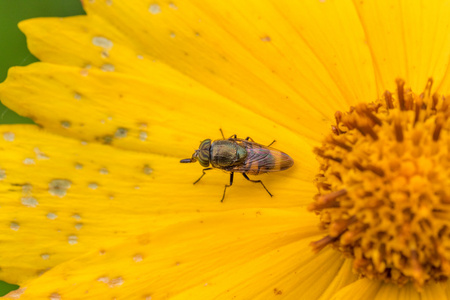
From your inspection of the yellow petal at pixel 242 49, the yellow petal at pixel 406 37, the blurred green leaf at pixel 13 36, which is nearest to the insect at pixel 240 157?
the yellow petal at pixel 242 49

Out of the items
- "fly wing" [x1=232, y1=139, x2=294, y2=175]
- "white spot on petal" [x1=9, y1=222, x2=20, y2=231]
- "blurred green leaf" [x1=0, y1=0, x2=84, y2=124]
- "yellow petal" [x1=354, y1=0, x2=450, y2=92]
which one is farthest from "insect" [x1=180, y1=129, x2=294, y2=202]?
"blurred green leaf" [x1=0, y1=0, x2=84, y2=124]

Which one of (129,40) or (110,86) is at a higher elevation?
(129,40)

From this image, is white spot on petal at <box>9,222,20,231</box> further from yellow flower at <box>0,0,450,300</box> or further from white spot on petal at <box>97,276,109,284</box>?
white spot on petal at <box>97,276,109,284</box>

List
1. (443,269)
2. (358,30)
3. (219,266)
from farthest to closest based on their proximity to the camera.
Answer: (358,30), (219,266), (443,269)

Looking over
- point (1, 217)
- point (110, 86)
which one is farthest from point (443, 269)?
point (1, 217)

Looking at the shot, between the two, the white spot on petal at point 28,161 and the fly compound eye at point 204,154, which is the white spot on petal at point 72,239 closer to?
the white spot on petal at point 28,161

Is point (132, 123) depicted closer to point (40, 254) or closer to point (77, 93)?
point (77, 93)
